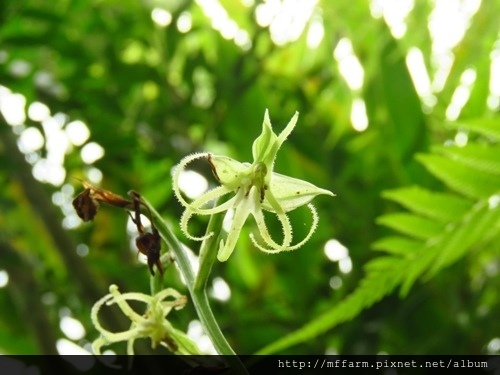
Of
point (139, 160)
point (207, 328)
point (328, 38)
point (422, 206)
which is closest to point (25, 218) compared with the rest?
point (139, 160)

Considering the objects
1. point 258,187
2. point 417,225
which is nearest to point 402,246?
point 417,225

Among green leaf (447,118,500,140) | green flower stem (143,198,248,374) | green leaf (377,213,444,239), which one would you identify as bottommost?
green leaf (377,213,444,239)

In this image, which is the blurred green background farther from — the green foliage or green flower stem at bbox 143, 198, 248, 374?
green flower stem at bbox 143, 198, 248, 374

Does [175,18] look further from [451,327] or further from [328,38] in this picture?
[451,327]

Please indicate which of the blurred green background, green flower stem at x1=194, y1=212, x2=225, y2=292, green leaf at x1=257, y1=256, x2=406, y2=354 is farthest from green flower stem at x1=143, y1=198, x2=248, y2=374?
the blurred green background

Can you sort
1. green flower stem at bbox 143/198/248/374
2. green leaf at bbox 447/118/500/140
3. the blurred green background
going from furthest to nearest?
the blurred green background, green leaf at bbox 447/118/500/140, green flower stem at bbox 143/198/248/374

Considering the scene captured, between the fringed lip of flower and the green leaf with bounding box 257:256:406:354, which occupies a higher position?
the fringed lip of flower

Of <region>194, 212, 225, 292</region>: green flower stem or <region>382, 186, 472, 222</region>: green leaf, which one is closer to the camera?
<region>194, 212, 225, 292</region>: green flower stem
